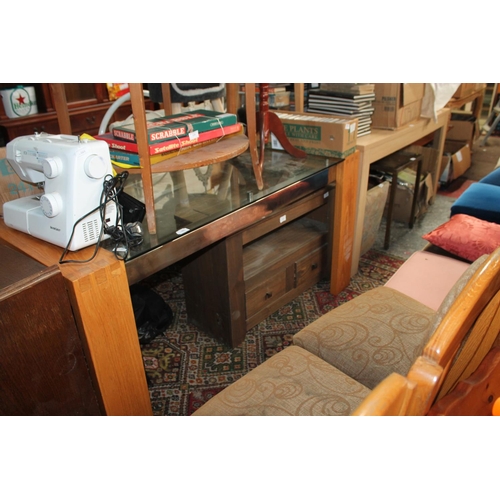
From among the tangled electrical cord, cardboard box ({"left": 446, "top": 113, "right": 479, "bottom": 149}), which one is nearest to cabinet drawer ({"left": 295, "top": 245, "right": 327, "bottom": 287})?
the tangled electrical cord

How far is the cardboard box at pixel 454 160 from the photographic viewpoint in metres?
3.65

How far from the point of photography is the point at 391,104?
2.50 meters

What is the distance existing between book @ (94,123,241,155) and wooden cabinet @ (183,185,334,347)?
38 centimetres

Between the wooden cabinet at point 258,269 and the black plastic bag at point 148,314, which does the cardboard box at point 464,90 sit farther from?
the black plastic bag at point 148,314

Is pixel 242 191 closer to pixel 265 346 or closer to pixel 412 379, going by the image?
pixel 265 346

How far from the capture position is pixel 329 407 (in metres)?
1.11

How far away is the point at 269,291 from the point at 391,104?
1.35 meters

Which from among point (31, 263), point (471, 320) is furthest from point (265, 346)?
point (471, 320)

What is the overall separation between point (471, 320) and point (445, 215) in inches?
108

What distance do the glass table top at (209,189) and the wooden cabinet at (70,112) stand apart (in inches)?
63.7

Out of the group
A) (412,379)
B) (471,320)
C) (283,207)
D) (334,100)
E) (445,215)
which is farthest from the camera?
(445,215)

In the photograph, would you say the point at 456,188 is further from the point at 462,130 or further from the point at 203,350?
the point at 203,350

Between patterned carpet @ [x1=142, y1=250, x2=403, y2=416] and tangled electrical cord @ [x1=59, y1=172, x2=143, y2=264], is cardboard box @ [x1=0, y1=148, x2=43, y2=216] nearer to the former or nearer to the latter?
tangled electrical cord @ [x1=59, y1=172, x2=143, y2=264]

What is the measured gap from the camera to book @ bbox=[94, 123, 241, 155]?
1338 mm
